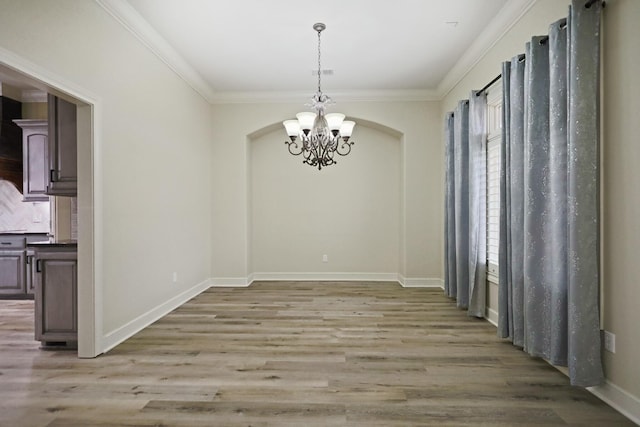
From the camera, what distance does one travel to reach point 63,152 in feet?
11.8

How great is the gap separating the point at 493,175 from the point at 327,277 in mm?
3465

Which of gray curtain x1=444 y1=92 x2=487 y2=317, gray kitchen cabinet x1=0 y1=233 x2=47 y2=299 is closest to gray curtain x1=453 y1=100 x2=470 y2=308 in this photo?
gray curtain x1=444 y1=92 x2=487 y2=317

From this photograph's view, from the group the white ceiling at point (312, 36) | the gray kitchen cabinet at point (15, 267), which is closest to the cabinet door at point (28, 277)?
the gray kitchen cabinet at point (15, 267)

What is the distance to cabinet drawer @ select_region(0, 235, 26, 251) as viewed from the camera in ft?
18.0

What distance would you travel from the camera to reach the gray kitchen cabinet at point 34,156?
5.29m

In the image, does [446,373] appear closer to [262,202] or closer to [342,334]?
[342,334]

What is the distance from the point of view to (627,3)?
232 cm

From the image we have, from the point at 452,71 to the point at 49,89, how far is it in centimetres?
468

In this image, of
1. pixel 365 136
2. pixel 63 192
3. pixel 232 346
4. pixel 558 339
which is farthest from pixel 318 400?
pixel 365 136

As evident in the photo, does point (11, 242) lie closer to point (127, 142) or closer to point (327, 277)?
point (127, 142)

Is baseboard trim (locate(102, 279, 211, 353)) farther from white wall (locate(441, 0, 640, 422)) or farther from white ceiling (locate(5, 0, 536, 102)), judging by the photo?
white wall (locate(441, 0, 640, 422))

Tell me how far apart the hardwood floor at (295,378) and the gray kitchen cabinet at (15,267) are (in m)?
0.97

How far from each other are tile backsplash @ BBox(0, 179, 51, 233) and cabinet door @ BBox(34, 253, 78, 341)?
3051mm

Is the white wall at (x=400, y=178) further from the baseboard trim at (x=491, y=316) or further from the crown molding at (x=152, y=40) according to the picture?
the baseboard trim at (x=491, y=316)
